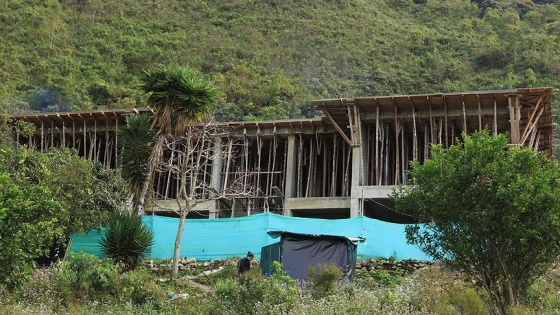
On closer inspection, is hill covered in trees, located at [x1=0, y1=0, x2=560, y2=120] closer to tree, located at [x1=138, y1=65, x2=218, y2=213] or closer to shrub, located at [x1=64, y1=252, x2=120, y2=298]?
tree, located at [x1=138, y1=65, x2=218, y2=213]

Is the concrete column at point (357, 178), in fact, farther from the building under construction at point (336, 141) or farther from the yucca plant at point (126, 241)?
the yucca plant at point (126, 241)

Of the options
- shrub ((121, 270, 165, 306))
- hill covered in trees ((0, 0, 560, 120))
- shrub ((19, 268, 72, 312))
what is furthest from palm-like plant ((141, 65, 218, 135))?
hill covered in trees ((0, 0, 560, 120))

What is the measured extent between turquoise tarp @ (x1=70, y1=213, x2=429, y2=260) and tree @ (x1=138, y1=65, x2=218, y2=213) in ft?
5.20

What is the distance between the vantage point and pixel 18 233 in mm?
14391

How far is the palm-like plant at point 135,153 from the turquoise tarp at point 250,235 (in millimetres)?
1277

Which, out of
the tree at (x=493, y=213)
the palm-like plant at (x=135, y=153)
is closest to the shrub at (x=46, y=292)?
the palm-like plant at (x=135, y=153)

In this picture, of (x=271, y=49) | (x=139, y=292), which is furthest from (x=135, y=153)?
(x=271, y=49)

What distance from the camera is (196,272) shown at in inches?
871

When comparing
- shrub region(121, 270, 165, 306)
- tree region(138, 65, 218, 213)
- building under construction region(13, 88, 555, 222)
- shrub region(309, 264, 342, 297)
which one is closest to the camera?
shrub region(309, 264, 342, 297)

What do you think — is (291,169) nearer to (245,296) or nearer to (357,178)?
(357,178)

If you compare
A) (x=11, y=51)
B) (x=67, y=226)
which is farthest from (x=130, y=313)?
(x=11, y=51)

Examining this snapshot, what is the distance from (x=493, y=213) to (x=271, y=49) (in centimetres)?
5157

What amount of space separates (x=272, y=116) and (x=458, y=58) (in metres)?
20.8

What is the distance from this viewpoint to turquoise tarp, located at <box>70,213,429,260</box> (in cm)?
2303
